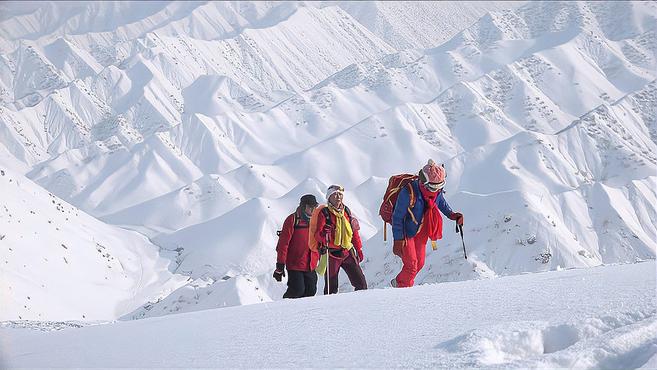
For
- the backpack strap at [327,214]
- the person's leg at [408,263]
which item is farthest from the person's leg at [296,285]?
the person's leg at [408,263]

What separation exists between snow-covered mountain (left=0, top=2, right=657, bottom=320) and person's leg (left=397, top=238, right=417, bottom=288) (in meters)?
21.3

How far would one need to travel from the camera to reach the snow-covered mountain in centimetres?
3862

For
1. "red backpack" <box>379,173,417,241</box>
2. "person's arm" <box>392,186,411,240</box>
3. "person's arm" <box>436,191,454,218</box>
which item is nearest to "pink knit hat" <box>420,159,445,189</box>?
"red backpack" <box>379,173,417,241</box>

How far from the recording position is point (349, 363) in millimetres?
4297

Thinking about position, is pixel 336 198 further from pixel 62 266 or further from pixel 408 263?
pixel 62 266

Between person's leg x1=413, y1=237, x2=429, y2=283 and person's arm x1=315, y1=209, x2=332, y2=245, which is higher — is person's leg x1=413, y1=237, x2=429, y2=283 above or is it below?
below

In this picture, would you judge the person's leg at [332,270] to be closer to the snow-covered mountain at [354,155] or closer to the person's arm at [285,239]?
the person's arm at [285,239]

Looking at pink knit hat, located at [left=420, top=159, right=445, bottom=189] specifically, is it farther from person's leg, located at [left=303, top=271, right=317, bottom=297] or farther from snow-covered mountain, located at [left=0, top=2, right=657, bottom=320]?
snow-covered mountain, located at [left=0, top=2, right=657, bottom=320]

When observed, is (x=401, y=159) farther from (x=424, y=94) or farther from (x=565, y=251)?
(x=565, y=251)

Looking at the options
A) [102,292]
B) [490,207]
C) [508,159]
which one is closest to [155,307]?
[102,292]

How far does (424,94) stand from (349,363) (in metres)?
159

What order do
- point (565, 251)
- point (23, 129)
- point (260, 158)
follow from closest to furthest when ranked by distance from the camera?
point (565, 251) → point (260, 158) → point (23, 129)

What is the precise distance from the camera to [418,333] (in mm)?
4840

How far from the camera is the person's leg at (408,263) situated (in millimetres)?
9359
